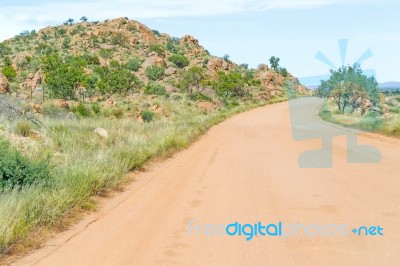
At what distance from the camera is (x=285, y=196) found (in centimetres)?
837

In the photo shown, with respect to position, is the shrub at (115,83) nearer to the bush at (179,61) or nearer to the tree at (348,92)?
the tree at (348,92)

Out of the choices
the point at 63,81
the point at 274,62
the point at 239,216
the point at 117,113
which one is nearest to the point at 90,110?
the point at 117,113

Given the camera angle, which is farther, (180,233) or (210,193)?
(210,193)

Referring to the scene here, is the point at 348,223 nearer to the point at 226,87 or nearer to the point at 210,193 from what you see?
the point at 210,193

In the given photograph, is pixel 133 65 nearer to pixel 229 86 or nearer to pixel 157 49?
pixel 229 86

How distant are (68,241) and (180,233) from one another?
145 centimetres

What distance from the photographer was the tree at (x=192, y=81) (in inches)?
2544

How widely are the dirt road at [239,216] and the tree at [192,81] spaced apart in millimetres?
52375

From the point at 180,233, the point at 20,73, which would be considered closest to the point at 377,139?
the point at 180,233

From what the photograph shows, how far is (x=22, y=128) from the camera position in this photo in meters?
13.7

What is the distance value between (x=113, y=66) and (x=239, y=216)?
6654cm

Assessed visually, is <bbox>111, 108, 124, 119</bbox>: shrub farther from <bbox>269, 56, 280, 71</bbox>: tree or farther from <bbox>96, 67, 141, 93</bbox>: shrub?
<bbox>269, 56, 280, 71</bbox>: tree

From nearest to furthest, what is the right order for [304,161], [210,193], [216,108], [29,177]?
1. [29,177]
2. [210,193]
3. [304,161]
4. [216,108]

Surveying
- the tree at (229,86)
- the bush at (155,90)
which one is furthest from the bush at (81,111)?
the tree at (229,86)
